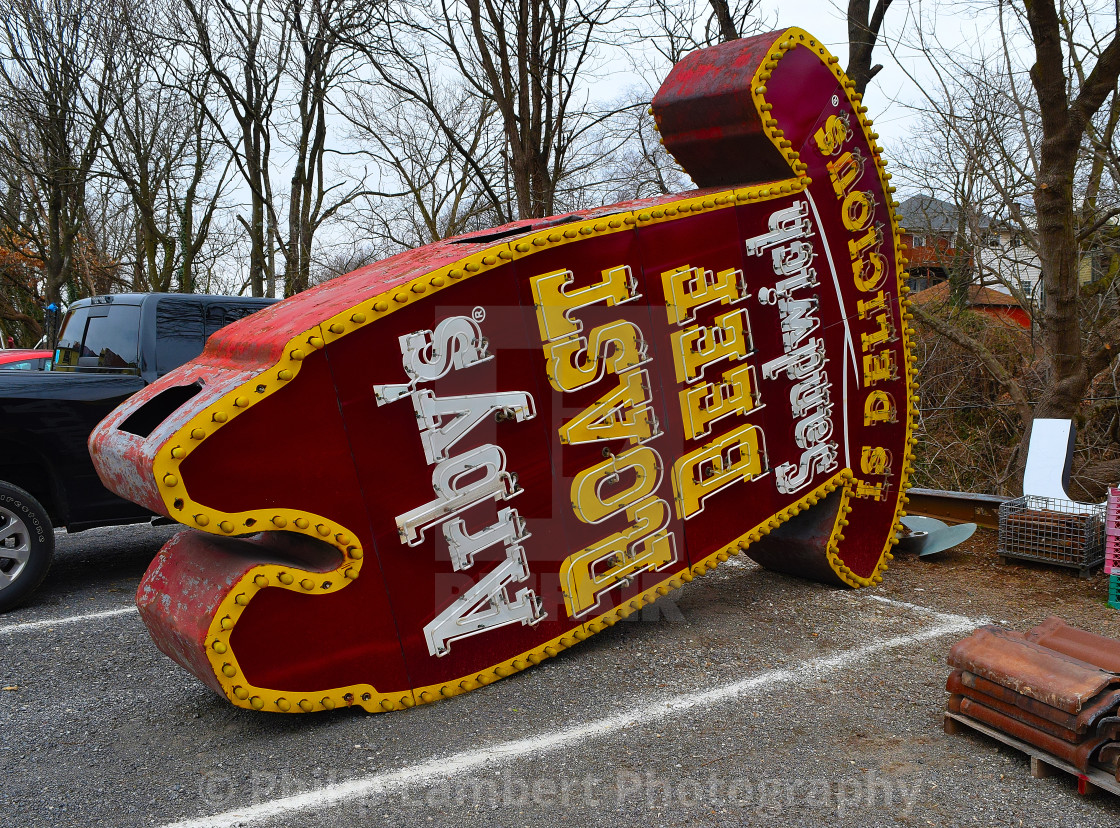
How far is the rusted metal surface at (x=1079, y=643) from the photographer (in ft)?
13.0

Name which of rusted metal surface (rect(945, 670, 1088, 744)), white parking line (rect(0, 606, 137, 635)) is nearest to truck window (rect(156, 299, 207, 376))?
white parking line (rect(0, 606, 137, 635))

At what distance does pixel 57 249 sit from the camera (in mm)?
21734

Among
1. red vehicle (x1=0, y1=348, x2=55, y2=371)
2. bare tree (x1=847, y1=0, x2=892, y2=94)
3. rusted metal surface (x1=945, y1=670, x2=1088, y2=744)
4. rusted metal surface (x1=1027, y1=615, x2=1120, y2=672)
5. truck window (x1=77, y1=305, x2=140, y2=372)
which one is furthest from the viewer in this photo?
bare tree (x1=847, y1=0, x2=892, y2=94)

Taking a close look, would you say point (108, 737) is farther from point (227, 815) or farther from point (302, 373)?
point (302, 373)

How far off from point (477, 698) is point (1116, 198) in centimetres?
1249

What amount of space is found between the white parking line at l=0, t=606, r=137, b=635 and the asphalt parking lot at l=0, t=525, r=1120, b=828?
4 centimetres

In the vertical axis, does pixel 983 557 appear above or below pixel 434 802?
below

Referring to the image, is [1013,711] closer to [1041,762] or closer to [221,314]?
[1041,762]

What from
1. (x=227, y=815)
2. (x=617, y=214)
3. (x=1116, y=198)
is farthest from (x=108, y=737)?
(x=1116, y=198)

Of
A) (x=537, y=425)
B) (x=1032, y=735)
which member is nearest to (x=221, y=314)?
(x=537, y=425)

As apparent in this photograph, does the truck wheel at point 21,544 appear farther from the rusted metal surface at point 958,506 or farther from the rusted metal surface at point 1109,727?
the rusted metal surface at point 958,506

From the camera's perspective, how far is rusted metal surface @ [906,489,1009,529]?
778cm

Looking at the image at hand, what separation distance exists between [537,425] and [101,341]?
462cm

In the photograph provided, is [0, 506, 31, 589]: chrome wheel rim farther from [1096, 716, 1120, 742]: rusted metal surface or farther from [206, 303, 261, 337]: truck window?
[1096, 716, 1120, 742]: rusted metal surface
